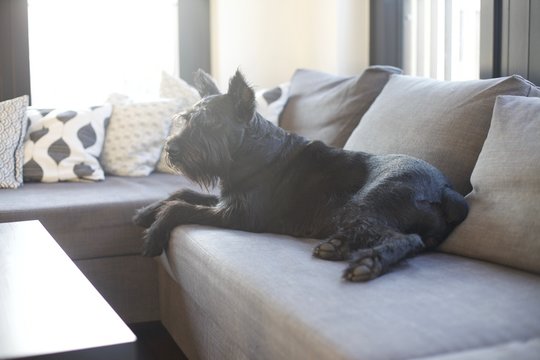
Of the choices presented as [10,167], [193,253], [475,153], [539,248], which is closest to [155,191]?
[10,167]

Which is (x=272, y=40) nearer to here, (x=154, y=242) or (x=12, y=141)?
(x=12, y=141)

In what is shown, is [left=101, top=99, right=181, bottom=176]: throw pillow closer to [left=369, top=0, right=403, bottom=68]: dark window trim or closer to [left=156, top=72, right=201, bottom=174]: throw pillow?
[left=156, top=72, right=201, bottom=174]: throw pillow

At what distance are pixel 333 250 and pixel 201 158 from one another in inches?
23.8

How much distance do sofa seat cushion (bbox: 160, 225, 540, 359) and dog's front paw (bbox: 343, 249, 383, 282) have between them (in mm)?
22

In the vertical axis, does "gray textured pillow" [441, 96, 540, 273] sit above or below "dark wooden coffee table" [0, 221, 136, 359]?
above

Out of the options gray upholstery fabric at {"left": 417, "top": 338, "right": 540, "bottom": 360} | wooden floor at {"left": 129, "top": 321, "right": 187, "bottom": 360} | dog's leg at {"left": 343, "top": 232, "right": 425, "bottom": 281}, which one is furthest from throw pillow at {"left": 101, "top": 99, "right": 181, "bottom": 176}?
gray upholstery fabric at {"left": 417, "top": 338, "right": 540, "bottom": 360}

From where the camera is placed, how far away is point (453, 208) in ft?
7.06

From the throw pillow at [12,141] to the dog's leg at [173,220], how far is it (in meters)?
0.99

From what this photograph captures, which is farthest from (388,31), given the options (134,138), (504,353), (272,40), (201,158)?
(504,353)

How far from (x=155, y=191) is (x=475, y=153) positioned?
1.36 metres

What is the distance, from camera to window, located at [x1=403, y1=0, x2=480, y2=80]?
332cm

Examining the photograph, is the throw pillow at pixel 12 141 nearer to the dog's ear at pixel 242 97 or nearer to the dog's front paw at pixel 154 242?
the dog's front paw at pixel 154 242

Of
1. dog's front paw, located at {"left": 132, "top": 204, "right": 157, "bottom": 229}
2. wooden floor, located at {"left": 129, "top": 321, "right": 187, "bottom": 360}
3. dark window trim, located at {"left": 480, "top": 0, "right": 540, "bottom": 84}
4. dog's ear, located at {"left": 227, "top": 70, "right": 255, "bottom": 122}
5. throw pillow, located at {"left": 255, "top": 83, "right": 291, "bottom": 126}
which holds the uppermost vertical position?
→ dark window trim, located at {"left": 480, "top": 0, "right": 540, "bottom": 84}

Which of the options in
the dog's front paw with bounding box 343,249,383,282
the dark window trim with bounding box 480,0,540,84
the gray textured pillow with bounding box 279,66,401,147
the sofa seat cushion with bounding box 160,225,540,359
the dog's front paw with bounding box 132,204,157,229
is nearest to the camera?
the sofa seat cushion with bounding box 160,225,540,359
